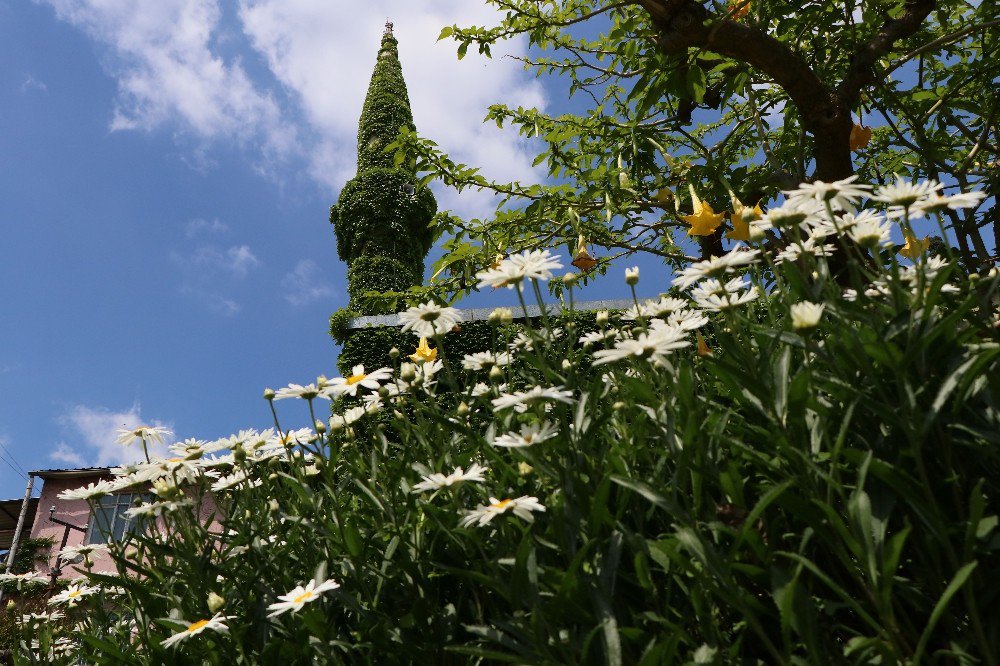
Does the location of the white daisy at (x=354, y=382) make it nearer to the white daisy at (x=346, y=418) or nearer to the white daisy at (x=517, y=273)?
the white daisy at (x=346, y=418)

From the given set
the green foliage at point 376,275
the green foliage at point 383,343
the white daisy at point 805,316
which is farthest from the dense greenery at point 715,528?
the green foliage at point 376,275

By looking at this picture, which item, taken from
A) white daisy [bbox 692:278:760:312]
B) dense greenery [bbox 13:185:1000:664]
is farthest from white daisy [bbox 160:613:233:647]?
white daisy [bbox 692:278:760:312]

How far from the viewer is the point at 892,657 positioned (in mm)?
902

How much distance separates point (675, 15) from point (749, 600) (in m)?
2.65

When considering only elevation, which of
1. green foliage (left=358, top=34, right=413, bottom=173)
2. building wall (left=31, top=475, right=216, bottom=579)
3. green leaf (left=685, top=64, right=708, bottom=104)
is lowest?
green leaf (left=685, top=64, right=708, bottom=104)

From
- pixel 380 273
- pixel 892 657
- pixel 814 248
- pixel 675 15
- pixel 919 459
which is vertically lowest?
pixel 892 657

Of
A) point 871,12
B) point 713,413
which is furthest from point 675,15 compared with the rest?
point 713,413

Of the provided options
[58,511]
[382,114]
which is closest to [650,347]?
[382,114]

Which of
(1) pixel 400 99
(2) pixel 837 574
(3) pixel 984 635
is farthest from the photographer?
(1) pixel 400 99

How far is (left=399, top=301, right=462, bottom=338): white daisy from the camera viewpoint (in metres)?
1.54

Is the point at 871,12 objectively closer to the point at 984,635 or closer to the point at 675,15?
the point at 675,15

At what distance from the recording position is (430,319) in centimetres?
154

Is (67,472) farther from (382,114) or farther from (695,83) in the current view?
(695,83)

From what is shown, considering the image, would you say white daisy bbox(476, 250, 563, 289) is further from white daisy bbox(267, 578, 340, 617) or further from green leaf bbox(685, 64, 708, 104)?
green leaf bbox(685, 64, 708, 104)
